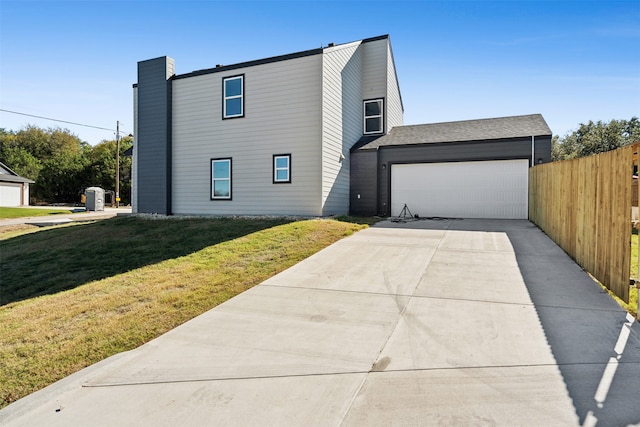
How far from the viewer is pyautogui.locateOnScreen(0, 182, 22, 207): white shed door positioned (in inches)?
1232

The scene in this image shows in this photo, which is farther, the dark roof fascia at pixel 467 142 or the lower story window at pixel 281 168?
the dark roof fascia at pixel 467 142

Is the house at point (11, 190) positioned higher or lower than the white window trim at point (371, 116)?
lower

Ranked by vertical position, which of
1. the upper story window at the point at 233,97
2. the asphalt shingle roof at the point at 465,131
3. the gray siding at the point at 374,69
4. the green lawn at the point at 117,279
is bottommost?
the green lawn at the point at 117,279

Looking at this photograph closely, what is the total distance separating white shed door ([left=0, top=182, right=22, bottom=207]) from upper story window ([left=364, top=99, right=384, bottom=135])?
35.2 metres

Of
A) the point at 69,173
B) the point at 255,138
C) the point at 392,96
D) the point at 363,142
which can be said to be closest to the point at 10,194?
the point at 69,173

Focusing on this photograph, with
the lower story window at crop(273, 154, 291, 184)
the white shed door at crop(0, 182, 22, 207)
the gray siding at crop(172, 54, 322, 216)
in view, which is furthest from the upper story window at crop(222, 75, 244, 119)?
the white shed door at crop(0, 182, 22, 207)

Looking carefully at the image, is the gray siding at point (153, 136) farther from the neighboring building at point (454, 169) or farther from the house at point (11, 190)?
the house at point (11, 190)

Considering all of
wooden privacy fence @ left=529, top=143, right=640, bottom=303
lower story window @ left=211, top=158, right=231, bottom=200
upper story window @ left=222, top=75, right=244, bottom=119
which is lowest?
wooden privacy fence @ left=529, top=143, right=640, bottom=303

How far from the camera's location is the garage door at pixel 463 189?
12492mm

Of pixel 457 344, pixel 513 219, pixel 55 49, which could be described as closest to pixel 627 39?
pixel 513 219

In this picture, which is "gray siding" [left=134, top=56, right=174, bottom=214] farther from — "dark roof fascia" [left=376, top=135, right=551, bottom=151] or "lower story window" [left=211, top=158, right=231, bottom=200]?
"dark roof fascia" [left=376, top=135, right=551, bottom=151]

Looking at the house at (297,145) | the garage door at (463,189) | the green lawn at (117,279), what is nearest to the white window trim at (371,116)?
the house at (297,145)

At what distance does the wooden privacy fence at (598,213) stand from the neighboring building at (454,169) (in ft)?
17.0

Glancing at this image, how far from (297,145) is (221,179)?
3.38 meters
